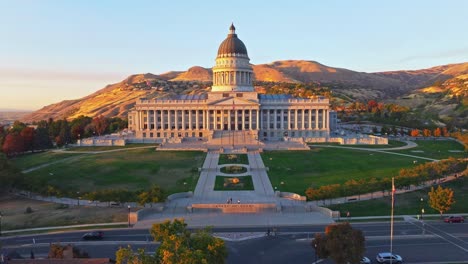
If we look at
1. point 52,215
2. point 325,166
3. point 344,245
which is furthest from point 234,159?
point 344,245

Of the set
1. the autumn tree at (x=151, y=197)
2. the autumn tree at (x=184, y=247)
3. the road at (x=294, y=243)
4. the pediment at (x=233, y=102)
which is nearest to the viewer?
the autumn tree at (x=184, y=247)

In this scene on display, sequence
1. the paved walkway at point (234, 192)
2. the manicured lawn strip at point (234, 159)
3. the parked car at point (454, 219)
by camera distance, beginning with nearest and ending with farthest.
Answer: the parked car at point (454, 219)
the paved walkway at point (234, 192)
the manicured lawn strip at point (234, 159)

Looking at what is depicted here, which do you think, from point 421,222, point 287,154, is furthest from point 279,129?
point 421,222

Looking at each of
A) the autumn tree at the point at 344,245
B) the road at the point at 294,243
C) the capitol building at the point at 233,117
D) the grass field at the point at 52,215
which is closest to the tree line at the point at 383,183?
the road at the point at 294,243

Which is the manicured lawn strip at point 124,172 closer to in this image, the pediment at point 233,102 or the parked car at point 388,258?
the parked car at point 388,258

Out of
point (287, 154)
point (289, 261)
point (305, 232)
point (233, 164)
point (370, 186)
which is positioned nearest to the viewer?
point (289, 261)

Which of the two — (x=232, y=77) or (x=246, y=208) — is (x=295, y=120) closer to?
(x=232, y=77)

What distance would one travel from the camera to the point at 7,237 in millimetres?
45812

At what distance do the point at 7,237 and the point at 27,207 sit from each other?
12004 millimetres

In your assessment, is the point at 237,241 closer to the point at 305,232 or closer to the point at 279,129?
the point at 305,232

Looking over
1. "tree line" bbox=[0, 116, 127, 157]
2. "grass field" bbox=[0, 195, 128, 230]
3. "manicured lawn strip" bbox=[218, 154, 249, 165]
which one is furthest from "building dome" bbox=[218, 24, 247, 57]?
"grass field" bbox=[0, 195, 128, 230]

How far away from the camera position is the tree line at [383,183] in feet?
184

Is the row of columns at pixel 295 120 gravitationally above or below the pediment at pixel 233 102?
below

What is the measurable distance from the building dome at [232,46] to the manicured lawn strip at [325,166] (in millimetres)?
54960
